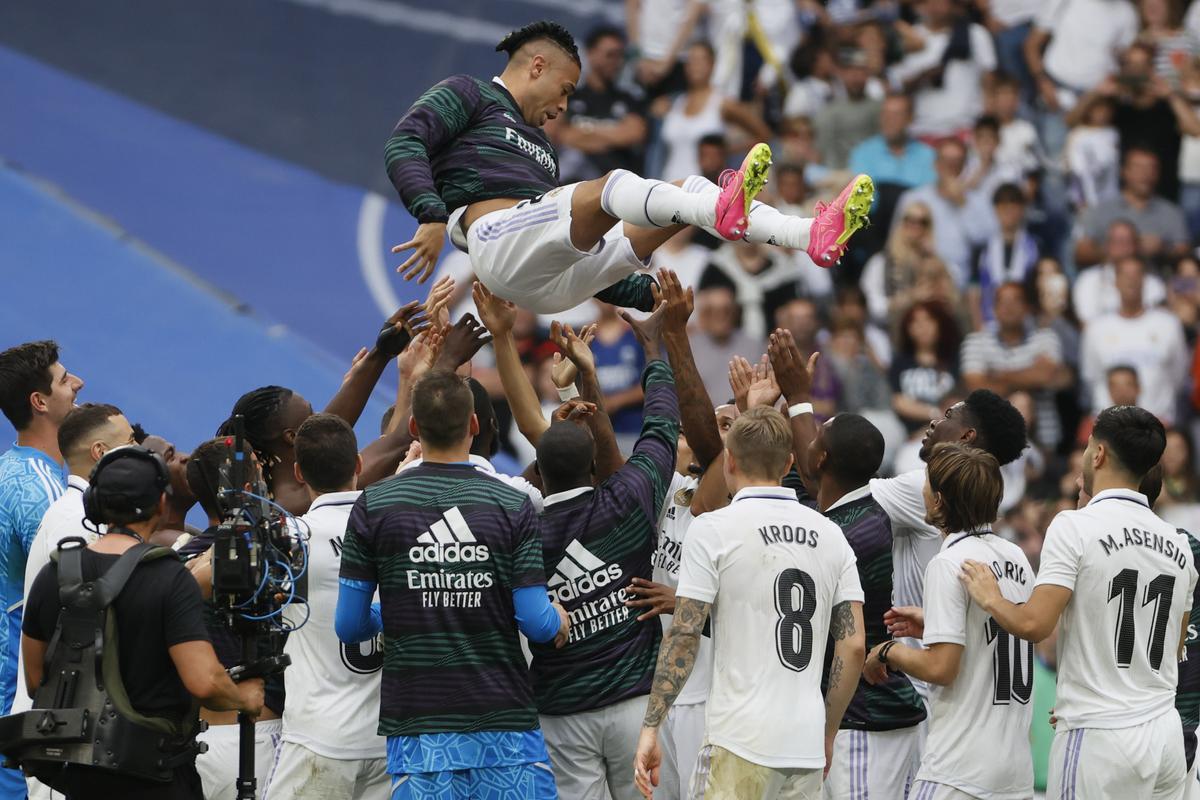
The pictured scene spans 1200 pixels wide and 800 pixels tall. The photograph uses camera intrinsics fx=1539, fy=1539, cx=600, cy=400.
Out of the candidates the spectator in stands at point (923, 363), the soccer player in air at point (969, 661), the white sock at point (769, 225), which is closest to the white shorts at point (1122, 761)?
the soccer player in air at point (969, 661)

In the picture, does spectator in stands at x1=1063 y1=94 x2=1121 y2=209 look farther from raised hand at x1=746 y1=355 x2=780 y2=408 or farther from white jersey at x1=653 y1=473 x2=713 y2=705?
white jersey at x1=653 y1=473 x2=713 y2=705

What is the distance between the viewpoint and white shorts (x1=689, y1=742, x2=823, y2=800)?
4.72m

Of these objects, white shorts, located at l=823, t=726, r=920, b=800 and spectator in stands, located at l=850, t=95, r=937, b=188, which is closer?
white shorts, located at l=823, t=726, r=920, b=800

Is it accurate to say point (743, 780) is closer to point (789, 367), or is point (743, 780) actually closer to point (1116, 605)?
point (1116, 605)

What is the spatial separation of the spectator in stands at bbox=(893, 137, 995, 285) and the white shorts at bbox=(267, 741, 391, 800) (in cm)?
957

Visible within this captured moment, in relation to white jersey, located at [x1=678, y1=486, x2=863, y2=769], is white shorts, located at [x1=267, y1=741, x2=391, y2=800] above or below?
below

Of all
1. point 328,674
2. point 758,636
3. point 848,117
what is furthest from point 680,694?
point 848,117

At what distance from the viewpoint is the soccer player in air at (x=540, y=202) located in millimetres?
5164

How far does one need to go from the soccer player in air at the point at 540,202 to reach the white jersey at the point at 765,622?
0.93 meters

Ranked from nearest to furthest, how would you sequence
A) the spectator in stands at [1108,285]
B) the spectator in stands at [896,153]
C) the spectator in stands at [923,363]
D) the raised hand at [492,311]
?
the raised hand at [492,311] < the spectator in stands at [923,363] < the spectator in stands at [1108,285] < the spectator in stands at [896,153]

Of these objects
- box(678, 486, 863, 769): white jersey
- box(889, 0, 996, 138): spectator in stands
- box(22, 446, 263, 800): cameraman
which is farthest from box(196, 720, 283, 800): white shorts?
box(889, 0, 996, 138): spectator in stands

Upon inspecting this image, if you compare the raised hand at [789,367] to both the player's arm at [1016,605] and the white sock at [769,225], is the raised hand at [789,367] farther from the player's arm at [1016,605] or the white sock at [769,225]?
the player's arm at [1016,605]

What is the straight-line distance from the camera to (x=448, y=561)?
4.68 metres

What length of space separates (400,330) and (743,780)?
236cm
